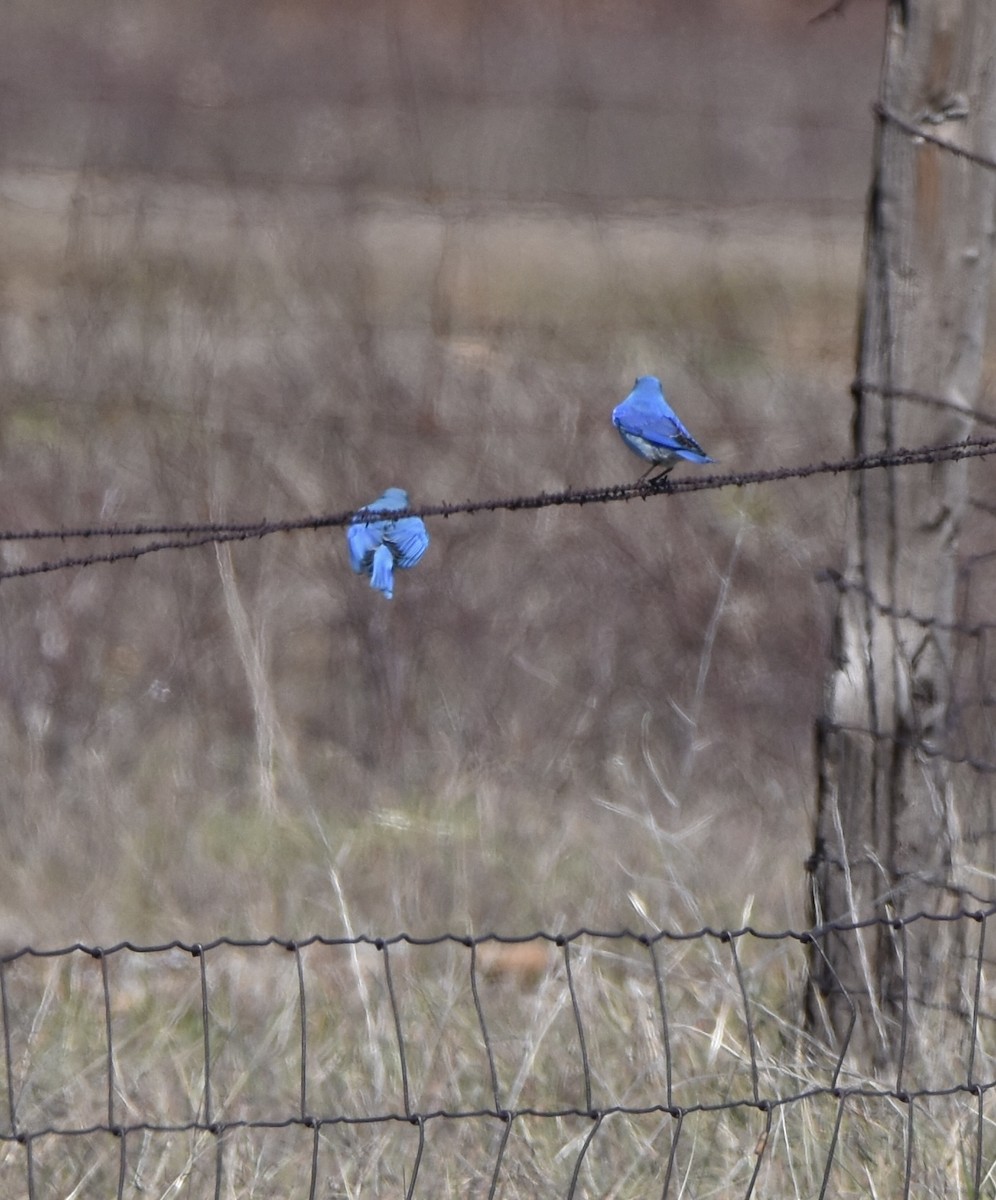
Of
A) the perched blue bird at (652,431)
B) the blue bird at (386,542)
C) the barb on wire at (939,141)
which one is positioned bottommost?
the blue bird at (386,542)

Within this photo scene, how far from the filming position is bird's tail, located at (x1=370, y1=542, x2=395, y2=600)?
119 inches

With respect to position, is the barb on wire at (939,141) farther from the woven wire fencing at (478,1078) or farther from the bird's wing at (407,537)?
the woven wire fencing at (478,1078)

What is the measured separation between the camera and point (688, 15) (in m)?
12.5

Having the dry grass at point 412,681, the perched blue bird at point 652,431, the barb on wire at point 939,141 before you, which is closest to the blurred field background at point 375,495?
the dry grass at point 412,681

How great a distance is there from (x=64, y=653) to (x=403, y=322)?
10.9ft

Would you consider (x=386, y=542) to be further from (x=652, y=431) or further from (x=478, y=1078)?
(x=478, y=1078)

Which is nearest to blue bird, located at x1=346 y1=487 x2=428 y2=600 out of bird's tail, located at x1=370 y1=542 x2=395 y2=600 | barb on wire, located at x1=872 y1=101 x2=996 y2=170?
bird's tail, located at x1=370 y1=542 x2=395 y2=600

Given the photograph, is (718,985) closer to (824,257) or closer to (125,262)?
(125,262)

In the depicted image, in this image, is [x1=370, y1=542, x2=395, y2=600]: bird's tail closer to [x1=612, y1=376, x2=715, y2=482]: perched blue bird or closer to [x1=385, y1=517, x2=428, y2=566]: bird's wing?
[x1=385, y1=517, x2=428, y2=566]: bird's wing

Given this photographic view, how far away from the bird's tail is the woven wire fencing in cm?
67

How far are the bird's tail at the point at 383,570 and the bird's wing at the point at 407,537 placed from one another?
0.9 inches

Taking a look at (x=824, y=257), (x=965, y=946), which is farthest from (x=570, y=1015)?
(x=824, y=257)

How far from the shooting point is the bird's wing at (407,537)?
3.17 metres

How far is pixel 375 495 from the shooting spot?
6.40m
